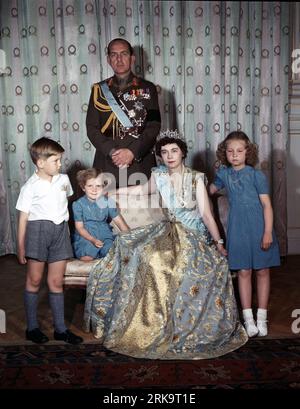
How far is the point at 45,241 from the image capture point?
101 inches

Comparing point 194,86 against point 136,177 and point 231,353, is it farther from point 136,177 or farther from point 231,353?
point 231,353

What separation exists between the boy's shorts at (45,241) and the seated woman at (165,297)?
0.23 meters

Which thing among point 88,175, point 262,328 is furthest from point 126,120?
point 262,328

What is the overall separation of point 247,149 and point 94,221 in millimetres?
938

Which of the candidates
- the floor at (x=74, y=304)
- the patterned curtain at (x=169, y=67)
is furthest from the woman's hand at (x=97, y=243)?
the patterned curtain at (x=169, y=67)

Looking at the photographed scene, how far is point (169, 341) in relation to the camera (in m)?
2.48

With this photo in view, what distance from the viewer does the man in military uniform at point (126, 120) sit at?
11.0 ft

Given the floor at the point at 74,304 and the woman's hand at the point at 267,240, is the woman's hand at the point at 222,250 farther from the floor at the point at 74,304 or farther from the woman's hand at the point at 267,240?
the floor at the point at 74,304

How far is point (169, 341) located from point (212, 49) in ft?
8.22

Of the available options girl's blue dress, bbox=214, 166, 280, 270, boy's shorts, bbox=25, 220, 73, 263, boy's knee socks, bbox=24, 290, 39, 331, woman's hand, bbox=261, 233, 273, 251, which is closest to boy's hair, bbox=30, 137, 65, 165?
boy's shorts, bbox=25, 220, 73, 263

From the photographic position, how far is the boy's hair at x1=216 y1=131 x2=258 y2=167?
8.79ft

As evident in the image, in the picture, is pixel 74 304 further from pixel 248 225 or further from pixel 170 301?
pixel 248 225
